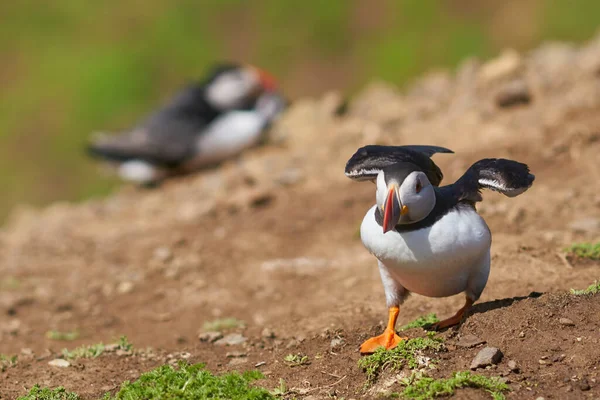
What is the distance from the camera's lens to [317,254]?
276 inches

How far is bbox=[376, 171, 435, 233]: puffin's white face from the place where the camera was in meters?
3.94

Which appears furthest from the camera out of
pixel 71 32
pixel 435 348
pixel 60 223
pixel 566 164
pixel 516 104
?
pixel 71 32

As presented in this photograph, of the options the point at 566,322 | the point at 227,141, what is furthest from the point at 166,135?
the point at 566,322

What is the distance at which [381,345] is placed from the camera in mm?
4277

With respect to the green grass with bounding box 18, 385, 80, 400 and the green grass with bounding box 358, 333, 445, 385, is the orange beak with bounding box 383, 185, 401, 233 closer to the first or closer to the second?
the green grass with bounding box 358, 333, 445, 385

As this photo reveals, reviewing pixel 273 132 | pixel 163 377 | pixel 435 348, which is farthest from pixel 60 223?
pixel 435 348

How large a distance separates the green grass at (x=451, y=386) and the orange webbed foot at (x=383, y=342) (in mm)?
373

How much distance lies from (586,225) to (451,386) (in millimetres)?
2685

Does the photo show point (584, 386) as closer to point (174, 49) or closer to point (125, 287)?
point (125, 287)

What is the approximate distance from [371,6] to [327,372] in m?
9.98

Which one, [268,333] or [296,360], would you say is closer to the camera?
[296,360]

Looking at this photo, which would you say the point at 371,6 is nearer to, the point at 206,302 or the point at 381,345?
the point at 206,302

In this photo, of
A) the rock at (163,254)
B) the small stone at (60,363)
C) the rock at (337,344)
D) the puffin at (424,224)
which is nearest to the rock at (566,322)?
the puffin at (424,224)

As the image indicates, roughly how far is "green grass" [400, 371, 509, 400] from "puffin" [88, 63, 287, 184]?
269 inches
